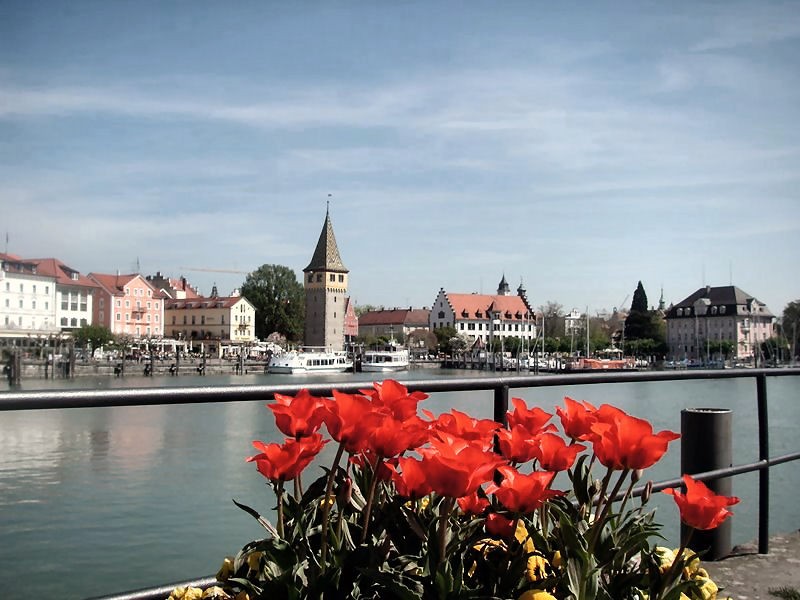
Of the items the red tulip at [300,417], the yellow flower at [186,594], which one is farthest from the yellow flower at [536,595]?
the yellow flower at [186,594]

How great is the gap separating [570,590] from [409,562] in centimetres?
29

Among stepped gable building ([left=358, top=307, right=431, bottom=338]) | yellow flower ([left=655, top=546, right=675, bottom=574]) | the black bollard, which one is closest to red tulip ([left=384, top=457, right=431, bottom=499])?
yellow flower ([left=655, top=546, right=675, bottom=574])

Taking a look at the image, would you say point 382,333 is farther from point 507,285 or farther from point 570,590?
point 570,590

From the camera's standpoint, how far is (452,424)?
5.57ft

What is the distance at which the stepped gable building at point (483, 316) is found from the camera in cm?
14162

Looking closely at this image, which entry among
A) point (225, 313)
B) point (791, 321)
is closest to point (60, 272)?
point (225, 313)

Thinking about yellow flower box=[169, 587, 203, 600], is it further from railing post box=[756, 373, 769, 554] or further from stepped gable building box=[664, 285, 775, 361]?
stepped gable building box=[664, 285, 775, 361]

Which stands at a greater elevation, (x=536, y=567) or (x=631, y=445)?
(x=631, y=445)

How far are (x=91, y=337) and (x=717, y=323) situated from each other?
301ft

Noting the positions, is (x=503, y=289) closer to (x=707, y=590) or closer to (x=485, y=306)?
(x=485, y=306)

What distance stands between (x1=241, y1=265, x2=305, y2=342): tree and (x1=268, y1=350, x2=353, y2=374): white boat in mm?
20832

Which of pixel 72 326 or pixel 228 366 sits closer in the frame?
pixel 228 366

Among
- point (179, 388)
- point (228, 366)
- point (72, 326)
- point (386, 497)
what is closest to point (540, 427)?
point (386, 497)

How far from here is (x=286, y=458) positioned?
146cm
